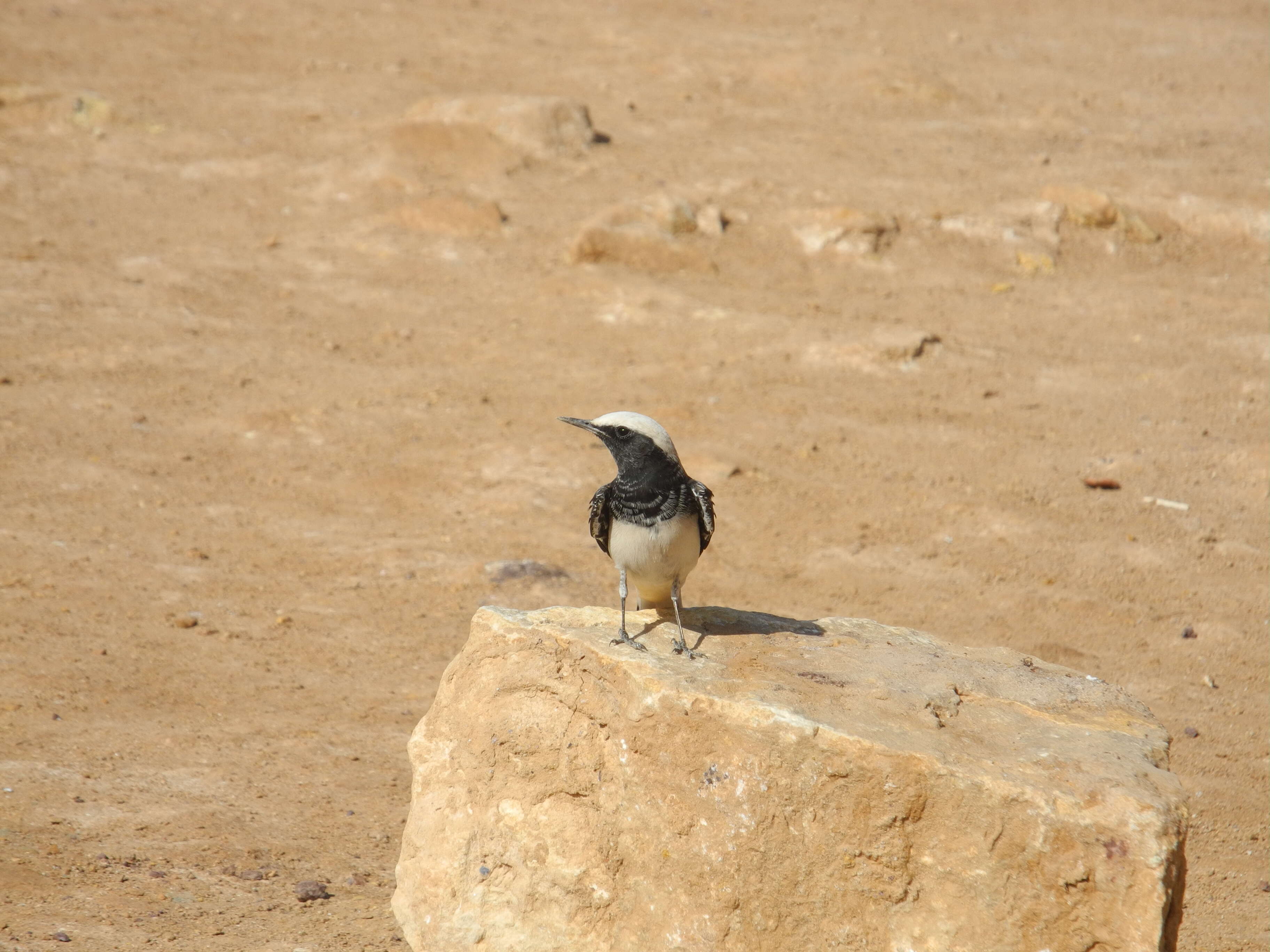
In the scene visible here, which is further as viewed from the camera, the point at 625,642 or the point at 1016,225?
the point at 1016,225

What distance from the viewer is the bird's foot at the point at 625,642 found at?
478 centimetres

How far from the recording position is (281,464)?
32.2 feet

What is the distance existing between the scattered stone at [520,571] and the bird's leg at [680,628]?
10.3ft

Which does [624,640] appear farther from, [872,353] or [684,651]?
[872,353]

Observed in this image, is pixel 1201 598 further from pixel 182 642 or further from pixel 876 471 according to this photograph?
pixel 182 642

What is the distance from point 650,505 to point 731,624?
2.33 ft

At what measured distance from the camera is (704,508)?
532cm

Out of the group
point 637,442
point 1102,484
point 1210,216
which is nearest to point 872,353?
point 1102,484

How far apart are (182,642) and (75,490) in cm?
237

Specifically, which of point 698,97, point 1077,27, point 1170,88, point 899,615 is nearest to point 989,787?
point 899,615

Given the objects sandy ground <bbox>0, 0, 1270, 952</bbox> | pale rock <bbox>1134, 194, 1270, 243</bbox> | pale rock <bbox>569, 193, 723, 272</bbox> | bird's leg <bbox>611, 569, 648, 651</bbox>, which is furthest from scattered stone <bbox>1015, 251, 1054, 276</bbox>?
bird's leg <bbox>611, 569, 648, 651</bbox>

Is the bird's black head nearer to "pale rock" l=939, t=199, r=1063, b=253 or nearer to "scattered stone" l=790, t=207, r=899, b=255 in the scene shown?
"scattered stone" l=790, t=207, r=899, b=255

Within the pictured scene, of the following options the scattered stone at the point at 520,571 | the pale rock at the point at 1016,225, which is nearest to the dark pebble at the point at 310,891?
the scattered stone at the point at 520,571

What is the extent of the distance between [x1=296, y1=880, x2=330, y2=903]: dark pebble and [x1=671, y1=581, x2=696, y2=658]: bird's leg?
1946 millimetres
